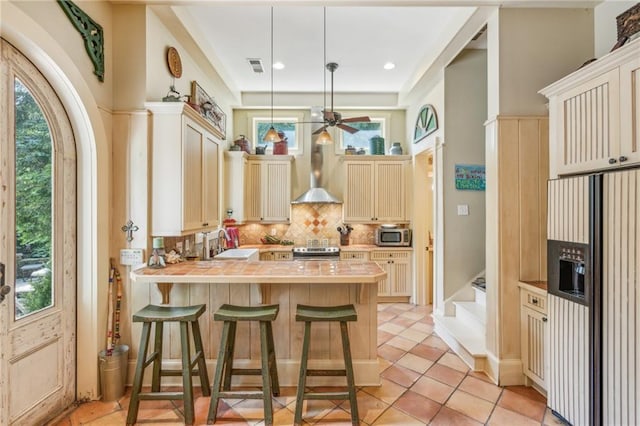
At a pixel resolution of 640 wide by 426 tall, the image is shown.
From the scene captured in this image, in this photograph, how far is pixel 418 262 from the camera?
4.77 metres

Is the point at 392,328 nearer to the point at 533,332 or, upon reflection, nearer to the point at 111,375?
the point at 533,332

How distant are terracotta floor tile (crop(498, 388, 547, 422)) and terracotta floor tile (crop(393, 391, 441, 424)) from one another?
0.54 meters

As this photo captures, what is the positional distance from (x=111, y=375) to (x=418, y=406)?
7.90 feet

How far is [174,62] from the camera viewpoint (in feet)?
9.78

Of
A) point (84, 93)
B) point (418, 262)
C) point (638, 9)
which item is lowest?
point (418, 262)

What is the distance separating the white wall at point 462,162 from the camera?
12.0ft

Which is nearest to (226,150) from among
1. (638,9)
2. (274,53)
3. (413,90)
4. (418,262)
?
(274,53)

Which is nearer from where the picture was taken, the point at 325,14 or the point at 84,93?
the point at 84,93

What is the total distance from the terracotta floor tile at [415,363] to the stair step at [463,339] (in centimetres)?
37

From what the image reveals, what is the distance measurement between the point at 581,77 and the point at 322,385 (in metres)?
2.98

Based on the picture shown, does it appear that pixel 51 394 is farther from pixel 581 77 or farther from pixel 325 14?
A: pixel 581 77

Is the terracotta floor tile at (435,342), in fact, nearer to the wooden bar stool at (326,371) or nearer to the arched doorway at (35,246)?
the wooden bar stool at (326,371)

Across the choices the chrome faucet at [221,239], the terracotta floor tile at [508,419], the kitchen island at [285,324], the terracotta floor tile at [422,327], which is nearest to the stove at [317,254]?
the chrome faucet at [221,239]

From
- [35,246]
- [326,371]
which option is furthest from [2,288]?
[326,371]
